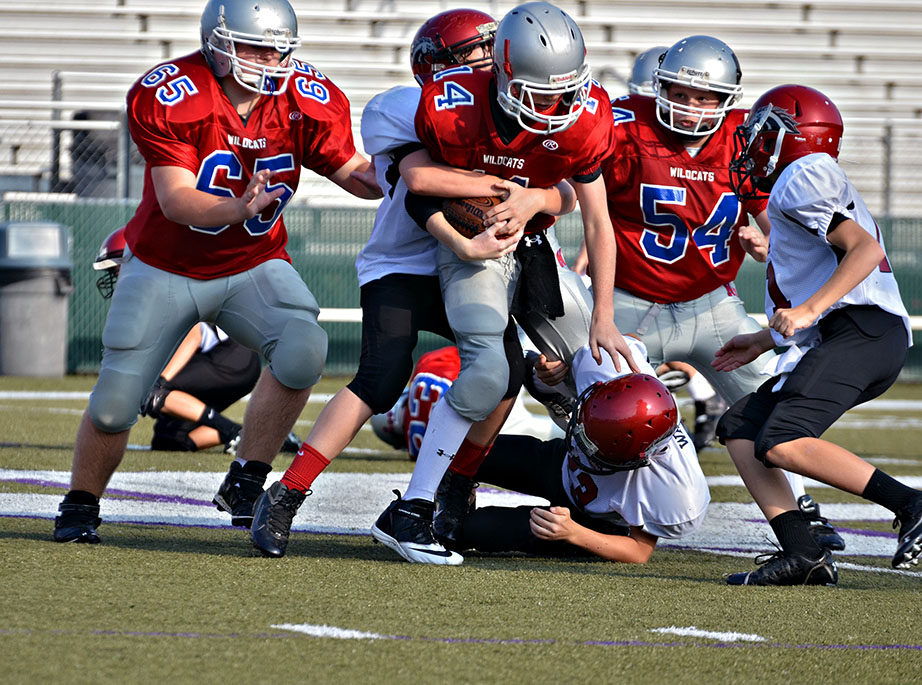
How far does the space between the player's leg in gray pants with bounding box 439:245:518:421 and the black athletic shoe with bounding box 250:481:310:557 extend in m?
0.52

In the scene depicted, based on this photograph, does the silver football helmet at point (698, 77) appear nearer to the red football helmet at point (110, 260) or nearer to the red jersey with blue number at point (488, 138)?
the red jersey with blue number at point (488, 138)

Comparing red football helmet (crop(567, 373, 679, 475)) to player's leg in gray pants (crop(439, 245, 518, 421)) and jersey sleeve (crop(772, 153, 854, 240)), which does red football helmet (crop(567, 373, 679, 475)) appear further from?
jersey sleeve (crop(772, 153, 854, 240))

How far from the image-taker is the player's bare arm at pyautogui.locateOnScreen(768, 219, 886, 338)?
10.4ft

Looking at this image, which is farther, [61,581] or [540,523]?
[540,523]

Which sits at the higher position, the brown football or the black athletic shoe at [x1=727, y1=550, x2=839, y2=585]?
the brown football

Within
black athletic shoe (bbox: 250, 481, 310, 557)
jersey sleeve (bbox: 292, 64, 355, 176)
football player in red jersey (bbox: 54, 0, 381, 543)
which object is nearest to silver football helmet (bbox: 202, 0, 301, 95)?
football player in red jersey (bbox: 54, 0, 381, 543)

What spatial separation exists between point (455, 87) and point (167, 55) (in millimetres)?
9864

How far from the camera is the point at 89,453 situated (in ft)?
11.8

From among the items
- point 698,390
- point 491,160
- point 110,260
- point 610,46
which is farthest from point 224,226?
point 610,46

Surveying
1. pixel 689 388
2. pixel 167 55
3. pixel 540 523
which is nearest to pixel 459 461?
pixel 540 523

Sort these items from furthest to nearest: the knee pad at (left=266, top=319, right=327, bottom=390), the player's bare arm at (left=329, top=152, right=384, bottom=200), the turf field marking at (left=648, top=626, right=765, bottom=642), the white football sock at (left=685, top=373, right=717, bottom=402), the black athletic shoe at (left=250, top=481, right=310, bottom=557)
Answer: the white football sock at (left=685, top=373, right=717, bottom=402) < the player's bare arm at (left=329, top=152, right=384, bottom=200) < the knee pad at (left=266, top=319, right=327, bottom=390) < the black athletic shoe at (left=250, top=481, right=310, bottom=557) < the turf field marking at (left=648, top=626, right=765, bottom=642)

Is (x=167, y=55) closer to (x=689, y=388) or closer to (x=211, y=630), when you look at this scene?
(x=689, y=388)

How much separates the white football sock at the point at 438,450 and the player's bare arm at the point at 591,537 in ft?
0.93

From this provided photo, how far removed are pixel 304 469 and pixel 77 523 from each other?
68 centimetres
